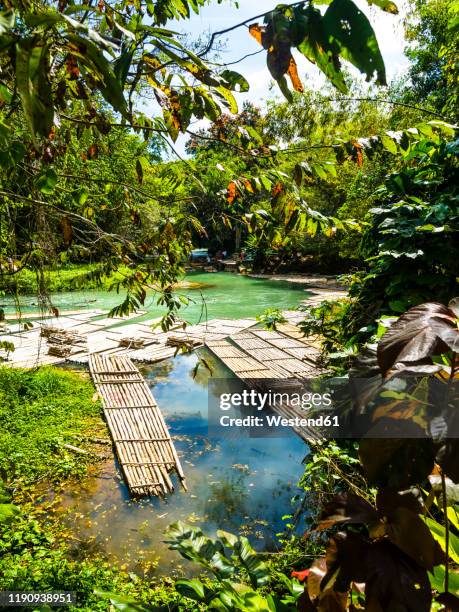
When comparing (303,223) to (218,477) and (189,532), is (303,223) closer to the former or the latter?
(189,532)

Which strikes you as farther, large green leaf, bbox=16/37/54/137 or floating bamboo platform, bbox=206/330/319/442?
floating bamboo platform, bbox=206/330/319/442

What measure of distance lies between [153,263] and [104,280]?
29 cm

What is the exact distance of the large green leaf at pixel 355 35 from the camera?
0.62 meters

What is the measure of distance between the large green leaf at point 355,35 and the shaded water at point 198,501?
334cm

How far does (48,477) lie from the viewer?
3939mm

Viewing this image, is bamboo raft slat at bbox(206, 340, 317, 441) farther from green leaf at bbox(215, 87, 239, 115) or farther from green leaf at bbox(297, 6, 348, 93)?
green leaf at bbox(297, 6, 348, 93)

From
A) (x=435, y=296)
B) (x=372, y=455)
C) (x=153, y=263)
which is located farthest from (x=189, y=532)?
(x=435, y=296)

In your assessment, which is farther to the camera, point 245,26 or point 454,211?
point 454,211

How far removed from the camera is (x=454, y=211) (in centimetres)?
227

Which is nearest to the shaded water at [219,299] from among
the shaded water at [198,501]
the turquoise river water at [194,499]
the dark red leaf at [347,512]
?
the turquoise river water at [194,499]

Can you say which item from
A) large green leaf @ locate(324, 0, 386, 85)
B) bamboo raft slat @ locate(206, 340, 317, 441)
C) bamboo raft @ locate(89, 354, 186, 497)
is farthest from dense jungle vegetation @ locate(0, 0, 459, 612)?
bamboo raft slat @ locate(206, 340, 317, 441)

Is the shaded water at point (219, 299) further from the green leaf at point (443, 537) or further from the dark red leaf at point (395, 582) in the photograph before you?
the dark red leaf at point (395, 582)

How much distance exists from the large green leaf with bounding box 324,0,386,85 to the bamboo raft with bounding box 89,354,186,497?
153 inches

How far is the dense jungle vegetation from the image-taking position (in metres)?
0.68
